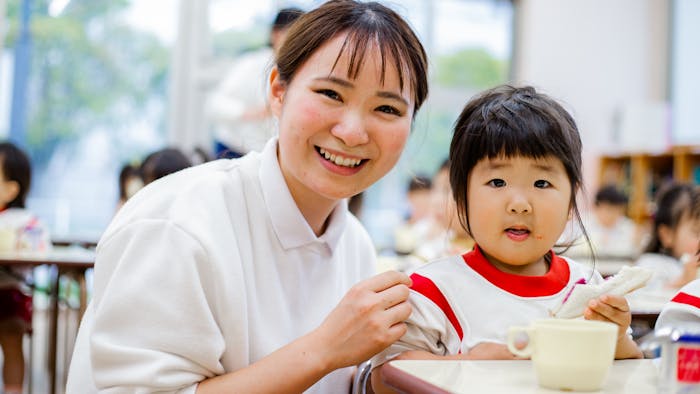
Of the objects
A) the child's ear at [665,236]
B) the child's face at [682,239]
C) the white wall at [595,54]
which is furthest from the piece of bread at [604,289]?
the white wall at [595,54]

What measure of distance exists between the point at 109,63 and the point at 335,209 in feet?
16.4

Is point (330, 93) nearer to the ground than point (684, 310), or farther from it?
farther from it

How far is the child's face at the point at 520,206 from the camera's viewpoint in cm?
122

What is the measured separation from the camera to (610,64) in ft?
24.8

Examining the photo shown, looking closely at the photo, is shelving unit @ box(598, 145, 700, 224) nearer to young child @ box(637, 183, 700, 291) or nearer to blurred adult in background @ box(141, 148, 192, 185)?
young child @ box(637, 183, 700, 291)

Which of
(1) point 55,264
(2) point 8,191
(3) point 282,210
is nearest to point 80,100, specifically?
(2) point 8,191

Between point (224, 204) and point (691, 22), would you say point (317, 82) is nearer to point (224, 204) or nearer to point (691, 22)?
point (224, 204)

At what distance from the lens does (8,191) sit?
3906mm

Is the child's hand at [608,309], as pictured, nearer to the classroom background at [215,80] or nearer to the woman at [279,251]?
the woman at [279,251]

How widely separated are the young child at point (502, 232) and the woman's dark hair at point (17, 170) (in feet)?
10.7

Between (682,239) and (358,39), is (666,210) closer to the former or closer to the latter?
(682,239)

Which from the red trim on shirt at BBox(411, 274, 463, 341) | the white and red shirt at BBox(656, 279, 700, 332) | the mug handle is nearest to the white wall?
the white and red shirt at BBox(656, 279, 700, 332)

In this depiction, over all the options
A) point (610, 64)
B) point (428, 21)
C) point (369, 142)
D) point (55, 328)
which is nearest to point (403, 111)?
point (369, 142)

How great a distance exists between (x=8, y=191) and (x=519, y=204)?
3.36 m
